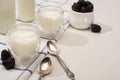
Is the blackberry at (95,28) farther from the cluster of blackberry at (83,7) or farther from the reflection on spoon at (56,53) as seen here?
the reflection on spoon at (56,53)

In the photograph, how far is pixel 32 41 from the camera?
0.61 metres

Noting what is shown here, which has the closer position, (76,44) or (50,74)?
(50,74)

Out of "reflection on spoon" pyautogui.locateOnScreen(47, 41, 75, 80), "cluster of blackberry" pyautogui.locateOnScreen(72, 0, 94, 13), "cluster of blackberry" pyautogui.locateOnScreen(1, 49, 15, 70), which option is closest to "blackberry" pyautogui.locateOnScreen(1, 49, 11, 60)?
"cluster of blackberry" pyautogui.locateOnScreen(1, 49, 15, 70)

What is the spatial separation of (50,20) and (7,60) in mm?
190

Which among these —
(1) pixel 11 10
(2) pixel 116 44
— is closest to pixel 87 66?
(2) pixel 116 44

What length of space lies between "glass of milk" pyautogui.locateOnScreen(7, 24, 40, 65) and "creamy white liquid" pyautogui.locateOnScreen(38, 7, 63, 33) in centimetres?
9

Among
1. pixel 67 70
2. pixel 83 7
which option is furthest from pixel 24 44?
pixel 83 7

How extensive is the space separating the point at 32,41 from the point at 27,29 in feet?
0.16

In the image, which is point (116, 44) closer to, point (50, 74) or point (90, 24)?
point (90, 24)

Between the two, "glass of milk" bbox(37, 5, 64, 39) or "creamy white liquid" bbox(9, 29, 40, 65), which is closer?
"creamy white liquid" bbox(9, 29, 40, 65)

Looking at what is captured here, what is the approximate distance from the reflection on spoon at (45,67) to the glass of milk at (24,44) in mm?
36

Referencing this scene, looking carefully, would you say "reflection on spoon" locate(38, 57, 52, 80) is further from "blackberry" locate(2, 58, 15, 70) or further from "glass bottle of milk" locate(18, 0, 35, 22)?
"glass bottle of milk" locate(18, 0, 35, 22)

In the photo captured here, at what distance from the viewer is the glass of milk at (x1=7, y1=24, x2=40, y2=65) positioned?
0.60 m

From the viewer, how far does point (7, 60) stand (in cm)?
59
